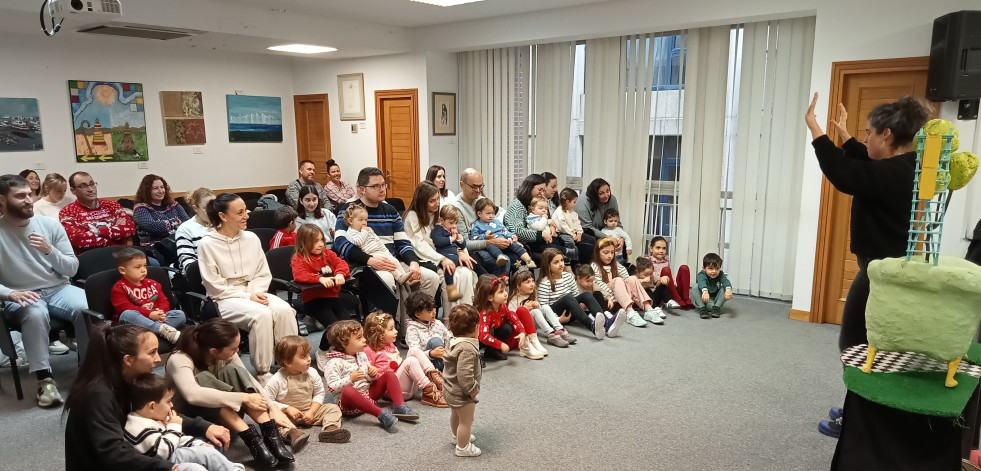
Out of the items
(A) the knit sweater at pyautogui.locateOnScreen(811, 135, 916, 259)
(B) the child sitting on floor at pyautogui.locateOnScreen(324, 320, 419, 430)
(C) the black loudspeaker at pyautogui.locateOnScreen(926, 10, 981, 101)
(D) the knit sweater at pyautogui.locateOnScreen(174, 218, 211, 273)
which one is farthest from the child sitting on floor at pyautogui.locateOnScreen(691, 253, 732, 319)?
(D) the knit sweater at pyautogui.locateOnScreen(174, 218, 211, 273)

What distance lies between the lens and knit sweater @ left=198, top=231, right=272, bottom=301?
12.6 ft

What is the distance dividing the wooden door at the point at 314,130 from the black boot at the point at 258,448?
6.49m

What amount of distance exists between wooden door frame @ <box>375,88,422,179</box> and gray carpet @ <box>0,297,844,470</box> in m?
3.65

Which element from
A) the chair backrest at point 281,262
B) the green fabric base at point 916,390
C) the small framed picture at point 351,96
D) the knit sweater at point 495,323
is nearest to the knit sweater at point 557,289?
the knit sweater at point 495,323

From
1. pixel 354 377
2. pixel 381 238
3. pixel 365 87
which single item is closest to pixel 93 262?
pixel 381 238

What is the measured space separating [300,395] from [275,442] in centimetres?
37

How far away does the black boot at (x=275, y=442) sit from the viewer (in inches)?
116

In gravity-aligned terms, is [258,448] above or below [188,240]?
below

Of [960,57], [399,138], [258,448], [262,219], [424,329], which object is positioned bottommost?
[258,448]

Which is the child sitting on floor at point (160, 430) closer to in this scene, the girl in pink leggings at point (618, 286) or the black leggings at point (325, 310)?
the black leggings at point (325, 310)

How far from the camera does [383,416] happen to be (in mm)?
3363

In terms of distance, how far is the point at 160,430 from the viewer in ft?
8.07

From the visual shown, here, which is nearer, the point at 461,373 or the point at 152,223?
the point at 461,373

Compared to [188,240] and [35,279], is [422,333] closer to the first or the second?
[188,240]
